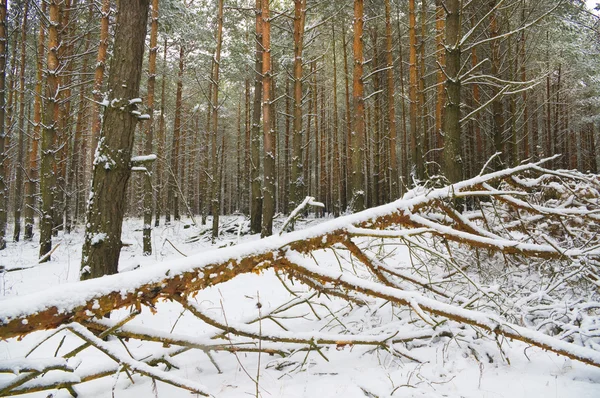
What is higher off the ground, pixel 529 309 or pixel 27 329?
pixel 27 329

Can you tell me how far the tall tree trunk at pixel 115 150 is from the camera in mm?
3273

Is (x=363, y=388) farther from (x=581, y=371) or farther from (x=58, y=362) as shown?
(x=58, y=362)

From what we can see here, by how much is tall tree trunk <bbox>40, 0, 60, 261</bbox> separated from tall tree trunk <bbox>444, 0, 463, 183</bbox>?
390 inches

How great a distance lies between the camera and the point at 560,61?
18.4 metres

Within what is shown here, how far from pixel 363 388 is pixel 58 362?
166cm

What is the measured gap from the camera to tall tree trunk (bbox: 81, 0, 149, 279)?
3273 mm

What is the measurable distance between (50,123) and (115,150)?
309 inches

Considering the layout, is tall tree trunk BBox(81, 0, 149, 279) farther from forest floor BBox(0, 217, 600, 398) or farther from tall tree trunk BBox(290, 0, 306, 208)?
tall tree trunk BBox(290, 0, 306, 208)

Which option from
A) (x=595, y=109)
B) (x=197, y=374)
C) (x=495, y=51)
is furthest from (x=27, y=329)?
(x=595, y=109)

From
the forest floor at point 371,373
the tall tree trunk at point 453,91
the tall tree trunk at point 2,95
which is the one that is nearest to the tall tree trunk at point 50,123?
the tall tree trunk at point 2,95

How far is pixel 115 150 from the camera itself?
129 inches

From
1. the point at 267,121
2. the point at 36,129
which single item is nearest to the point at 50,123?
the point at 36,129

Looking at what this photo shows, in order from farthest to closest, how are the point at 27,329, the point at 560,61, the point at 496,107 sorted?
the point at 560,61 < the point at 496,107 < the point at 27,329

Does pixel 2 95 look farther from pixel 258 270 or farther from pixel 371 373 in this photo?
pixel 371 373
